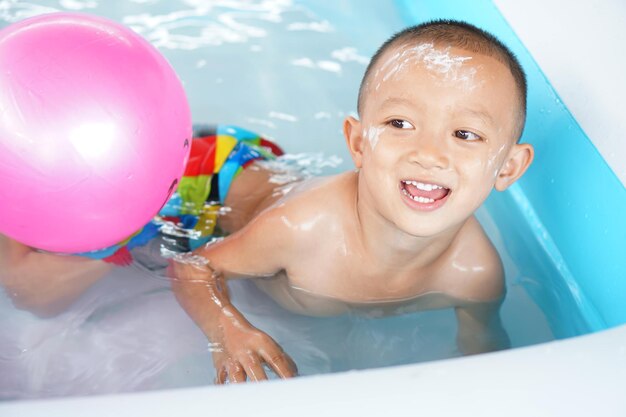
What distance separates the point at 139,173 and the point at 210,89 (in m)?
1.14

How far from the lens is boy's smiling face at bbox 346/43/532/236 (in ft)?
4.09

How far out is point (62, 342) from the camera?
1442 millimetres

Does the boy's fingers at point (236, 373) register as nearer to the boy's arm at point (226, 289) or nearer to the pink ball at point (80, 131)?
the boy's arm at point (226, 289)

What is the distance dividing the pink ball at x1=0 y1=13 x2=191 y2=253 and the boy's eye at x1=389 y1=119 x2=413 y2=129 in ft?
1.21

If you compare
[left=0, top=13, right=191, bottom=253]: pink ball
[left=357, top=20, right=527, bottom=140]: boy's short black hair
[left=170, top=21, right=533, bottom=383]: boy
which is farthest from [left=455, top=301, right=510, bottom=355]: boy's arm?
[left=0, top=13, right=191, bottom=253]: pink ball

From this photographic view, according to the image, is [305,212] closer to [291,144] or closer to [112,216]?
[112,216]

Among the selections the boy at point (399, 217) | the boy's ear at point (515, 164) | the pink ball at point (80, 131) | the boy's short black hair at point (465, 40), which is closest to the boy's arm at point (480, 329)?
the boy at point (399, 217)

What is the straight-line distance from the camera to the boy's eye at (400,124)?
1.27 meters

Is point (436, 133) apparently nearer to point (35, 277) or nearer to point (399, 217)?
point (399, 217)

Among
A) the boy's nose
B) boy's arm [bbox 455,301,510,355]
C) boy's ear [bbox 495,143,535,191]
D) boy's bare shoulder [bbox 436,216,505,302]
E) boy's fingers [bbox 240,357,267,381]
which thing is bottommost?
boy's arm [bbox 455,301,510,355]

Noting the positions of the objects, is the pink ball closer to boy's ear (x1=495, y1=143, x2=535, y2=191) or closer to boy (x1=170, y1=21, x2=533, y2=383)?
boy (x1=170, y1=21, x2=533, y2=383)

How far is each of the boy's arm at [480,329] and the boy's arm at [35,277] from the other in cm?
77

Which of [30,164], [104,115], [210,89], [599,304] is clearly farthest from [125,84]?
[210,89]

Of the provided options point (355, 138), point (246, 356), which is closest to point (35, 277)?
point (246, 356)
